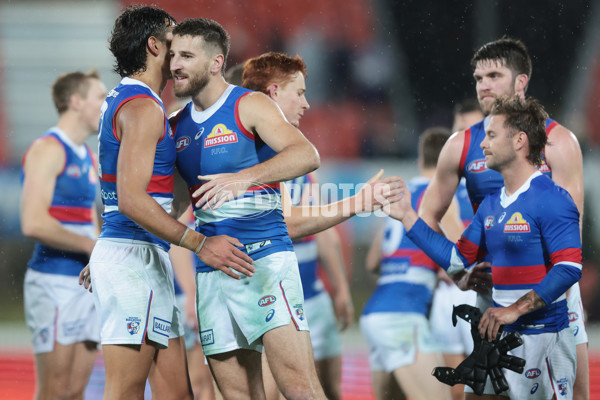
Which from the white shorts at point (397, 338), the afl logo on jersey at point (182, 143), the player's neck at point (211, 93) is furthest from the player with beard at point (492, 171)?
the afl logo on jersey at point (182, 143)

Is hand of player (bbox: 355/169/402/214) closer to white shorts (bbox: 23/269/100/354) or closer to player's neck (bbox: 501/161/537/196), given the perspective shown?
player's neck (bbox: 501/161/537/196)

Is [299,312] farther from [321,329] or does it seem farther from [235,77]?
[235,77]

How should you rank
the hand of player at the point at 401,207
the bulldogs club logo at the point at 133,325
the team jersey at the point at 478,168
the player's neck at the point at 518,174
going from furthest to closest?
the team jersey at the point at 478,168, the hand of player at the point at 401,207, the player's neck at the point at 518,174, the bulldogs club logo at the point at 133,325

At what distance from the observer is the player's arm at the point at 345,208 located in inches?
140

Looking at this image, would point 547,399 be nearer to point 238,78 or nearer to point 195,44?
point 195,44

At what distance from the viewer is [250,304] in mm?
3152

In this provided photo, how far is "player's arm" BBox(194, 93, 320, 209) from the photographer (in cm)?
304

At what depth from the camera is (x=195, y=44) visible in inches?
129

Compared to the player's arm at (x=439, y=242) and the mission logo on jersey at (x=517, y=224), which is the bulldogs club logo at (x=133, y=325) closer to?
the player's arm at (x=439, y=242)

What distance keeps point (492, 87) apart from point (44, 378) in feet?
11.2

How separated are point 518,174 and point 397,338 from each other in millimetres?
1816

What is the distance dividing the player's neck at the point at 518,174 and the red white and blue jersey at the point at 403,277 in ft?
5.51

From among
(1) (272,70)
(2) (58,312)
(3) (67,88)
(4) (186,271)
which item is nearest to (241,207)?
(1) (272,70)

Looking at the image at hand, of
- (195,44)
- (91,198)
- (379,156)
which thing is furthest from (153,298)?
(379,156)
